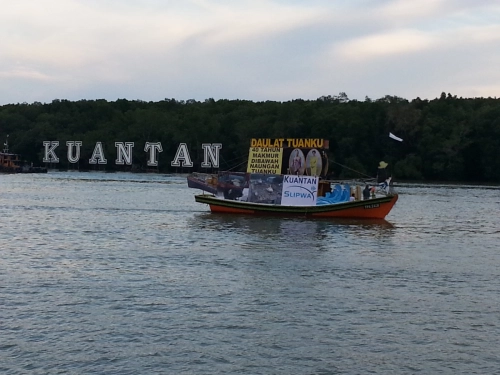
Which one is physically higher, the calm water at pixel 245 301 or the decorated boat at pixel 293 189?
the decorated boat at pixel 293 189

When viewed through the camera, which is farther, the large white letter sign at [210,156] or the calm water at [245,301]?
the large white letter sign at [210,156]

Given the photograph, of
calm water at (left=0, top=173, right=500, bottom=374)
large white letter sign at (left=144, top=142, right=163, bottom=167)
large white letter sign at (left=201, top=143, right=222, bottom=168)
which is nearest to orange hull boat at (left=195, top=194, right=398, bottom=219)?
calm water at (left=0, top=173, right=500, bottom=374)

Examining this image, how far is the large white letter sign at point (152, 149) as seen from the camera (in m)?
147

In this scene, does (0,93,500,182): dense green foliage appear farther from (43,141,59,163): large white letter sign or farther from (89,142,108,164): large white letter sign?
(89,142,108,164): large white letter sign

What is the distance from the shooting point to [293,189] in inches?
1975

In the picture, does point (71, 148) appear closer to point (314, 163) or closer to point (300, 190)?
point (314, 163)

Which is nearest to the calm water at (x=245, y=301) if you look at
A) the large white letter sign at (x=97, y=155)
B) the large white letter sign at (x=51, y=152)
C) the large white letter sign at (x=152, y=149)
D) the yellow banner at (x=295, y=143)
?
the yellow banner at (x=295, y=143)

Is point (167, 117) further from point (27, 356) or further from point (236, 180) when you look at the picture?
point (27, 356)

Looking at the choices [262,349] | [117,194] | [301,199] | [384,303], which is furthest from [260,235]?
[117,194]

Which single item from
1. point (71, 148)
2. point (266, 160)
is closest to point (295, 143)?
point (266, 160)

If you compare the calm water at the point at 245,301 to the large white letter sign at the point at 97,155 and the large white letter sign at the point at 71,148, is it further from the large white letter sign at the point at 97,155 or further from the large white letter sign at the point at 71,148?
the large white letter sign at the point at 71,148

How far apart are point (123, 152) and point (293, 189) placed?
10864cm

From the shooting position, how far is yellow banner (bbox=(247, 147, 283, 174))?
5116 centimetres

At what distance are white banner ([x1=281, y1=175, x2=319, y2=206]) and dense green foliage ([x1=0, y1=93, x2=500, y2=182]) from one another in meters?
65.8
